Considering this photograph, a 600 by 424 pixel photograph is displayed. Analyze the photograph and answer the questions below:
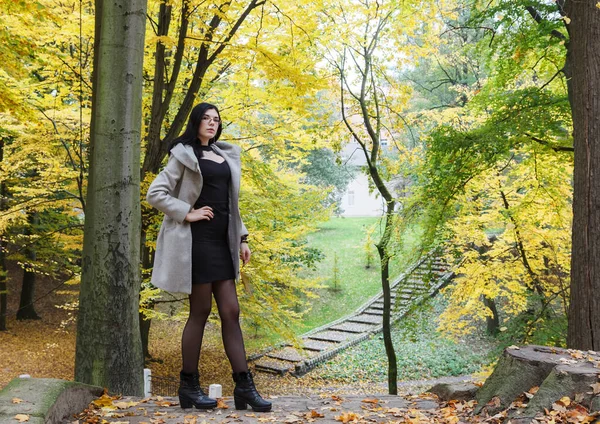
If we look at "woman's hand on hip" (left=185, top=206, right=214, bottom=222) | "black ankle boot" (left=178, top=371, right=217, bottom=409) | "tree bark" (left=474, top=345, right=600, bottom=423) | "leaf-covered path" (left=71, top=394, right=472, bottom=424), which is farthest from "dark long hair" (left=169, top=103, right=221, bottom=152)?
"tree bark" (left=474, top=345, right=600, bottom=423)

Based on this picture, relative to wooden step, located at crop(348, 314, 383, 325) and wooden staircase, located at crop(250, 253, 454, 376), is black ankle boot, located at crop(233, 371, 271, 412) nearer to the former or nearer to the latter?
wooden staircase, located at crop(250, 253, 454, 376)

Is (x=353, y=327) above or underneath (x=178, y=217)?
underneath

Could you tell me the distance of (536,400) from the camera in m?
2.91

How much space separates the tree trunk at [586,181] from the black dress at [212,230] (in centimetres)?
374

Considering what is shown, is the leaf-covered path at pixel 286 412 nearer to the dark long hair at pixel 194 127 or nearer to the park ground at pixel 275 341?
the dark long hair at pixel 194 127

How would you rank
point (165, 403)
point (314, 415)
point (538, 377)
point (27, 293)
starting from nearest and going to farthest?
point (538, 377) < point (314, 415) < point (165, 403) < point (27, 293)

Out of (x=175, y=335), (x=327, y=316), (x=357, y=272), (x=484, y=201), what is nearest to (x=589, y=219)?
(x=484, y=201)

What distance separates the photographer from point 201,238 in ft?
10.5

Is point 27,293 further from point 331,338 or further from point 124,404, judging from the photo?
point 124,404

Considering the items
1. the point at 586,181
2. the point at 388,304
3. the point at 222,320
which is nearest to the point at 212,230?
the point at 222,320

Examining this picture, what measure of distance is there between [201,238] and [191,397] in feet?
3.29

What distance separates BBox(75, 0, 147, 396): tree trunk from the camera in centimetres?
354

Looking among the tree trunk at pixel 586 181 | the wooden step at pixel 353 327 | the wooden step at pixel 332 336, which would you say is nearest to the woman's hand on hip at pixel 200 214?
the tree trunk at pixel 586 181

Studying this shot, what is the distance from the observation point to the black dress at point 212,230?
3.19 meters
